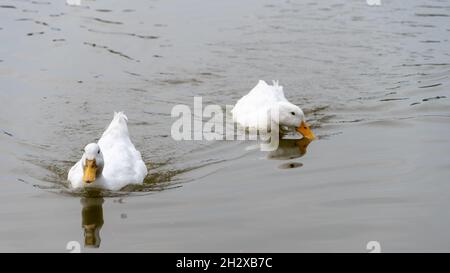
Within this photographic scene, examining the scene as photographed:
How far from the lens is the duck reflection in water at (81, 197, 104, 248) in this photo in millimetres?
7633

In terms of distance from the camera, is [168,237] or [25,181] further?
[25,181]

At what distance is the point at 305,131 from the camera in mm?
11094

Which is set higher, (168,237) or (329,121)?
(329,121)

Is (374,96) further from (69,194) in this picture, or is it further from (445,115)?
(69,194)

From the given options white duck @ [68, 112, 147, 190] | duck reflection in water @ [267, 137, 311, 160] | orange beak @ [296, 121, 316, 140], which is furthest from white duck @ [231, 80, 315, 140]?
white duck @ [68, 112, 147, 190]

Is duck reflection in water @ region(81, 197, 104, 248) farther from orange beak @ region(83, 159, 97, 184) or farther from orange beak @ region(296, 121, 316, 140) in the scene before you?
orange beak @ region(296, 121, 316, 140)

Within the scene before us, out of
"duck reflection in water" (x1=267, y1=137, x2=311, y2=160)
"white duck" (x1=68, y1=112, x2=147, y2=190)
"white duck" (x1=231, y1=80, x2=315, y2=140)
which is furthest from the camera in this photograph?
"white duck" (x1=231, y1=80, x2=315, y2=140)

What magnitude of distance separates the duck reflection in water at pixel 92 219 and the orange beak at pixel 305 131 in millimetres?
3510

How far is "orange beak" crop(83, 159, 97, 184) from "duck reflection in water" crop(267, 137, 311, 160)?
261 centimetres

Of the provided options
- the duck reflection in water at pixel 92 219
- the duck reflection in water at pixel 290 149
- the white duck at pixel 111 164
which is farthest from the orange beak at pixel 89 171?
the duck reflection in water at pixel 290 149
